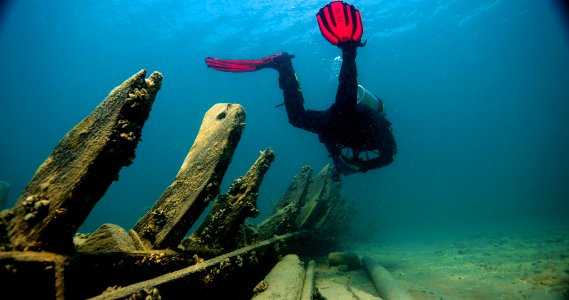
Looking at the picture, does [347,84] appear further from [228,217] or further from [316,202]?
[228,217]

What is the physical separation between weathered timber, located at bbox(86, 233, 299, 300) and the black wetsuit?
3.39 metres

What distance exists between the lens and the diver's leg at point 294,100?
6.42 m

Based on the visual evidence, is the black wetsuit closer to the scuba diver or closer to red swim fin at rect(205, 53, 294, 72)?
the scuba diver

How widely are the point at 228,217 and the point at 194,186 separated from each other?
2.40 ft

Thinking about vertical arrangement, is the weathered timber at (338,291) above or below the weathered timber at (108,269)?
below

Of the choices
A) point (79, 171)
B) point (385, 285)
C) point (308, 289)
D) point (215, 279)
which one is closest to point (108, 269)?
point (79, 171)

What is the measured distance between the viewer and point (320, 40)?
43938mm

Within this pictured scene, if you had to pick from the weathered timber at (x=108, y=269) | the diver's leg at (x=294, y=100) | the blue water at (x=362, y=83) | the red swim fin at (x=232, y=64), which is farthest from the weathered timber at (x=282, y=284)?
the blue water at (x=362, y=83)

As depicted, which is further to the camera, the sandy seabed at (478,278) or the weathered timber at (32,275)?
the sandy seabed at (478,278)

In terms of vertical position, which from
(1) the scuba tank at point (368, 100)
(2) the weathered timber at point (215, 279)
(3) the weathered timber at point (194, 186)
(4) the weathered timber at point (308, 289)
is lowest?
(4) the weathered timber at point (308, 289)

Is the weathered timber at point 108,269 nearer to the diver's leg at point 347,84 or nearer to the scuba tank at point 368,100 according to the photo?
the diver's leg at point 347,84

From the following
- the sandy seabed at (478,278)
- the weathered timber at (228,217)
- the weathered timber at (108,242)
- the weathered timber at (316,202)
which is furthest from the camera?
the weathered timber at (316,202)

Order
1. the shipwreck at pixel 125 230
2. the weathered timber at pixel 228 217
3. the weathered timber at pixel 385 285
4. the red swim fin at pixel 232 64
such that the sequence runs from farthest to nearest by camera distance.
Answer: the red swim fin at pixel 232 64 < the weathered timber at pixel 385 285 < the weathered timber at pixel 228 217 < the shipwreck at pixel 125 230

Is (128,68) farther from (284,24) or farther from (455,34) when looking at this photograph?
(455,34)
